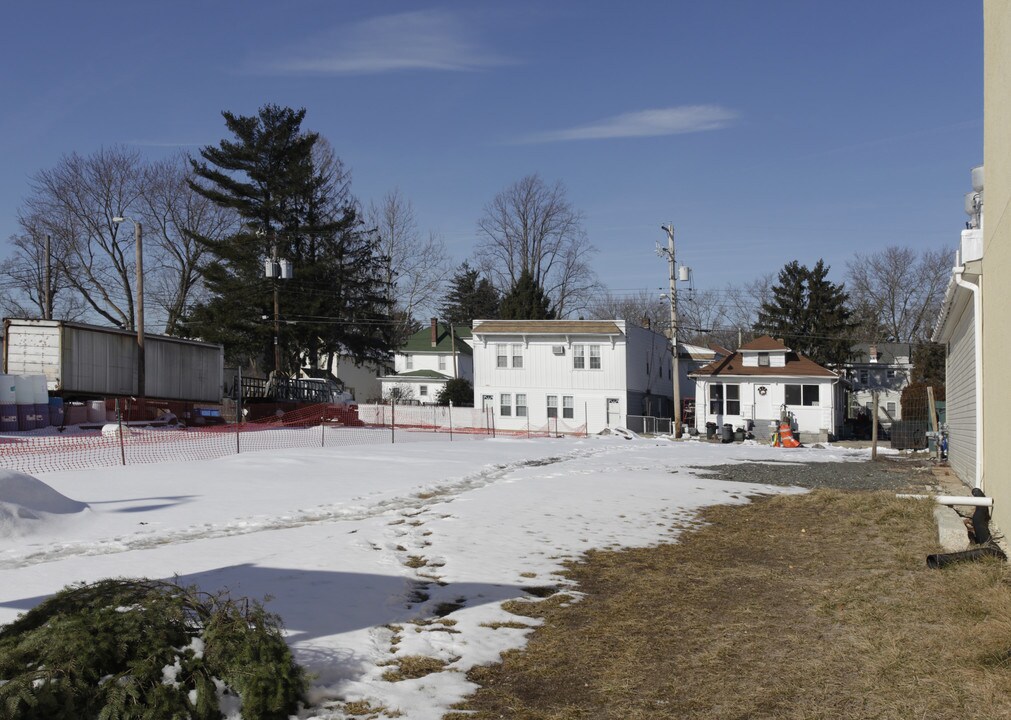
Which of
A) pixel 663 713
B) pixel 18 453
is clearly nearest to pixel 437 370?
pixel 18 453

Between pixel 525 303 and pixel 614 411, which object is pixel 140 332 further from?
pixel 525 303

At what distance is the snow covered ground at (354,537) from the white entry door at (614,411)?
25.5 m

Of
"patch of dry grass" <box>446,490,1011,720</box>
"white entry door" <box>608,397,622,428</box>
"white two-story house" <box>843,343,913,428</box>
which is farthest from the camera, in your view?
"white two-story house" <box>843,343,913,428</box>

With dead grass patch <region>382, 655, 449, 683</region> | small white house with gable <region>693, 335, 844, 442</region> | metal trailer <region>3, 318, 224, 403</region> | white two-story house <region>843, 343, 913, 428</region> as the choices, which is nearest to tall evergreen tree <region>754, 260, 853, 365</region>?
white two-story house <region>843, 343, 913, 428</region>

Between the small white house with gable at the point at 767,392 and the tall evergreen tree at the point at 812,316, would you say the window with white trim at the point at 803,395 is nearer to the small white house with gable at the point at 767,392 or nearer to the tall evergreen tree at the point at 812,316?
the small white house with gable at the point at 767,392

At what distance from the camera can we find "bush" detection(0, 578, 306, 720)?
15.6 feet

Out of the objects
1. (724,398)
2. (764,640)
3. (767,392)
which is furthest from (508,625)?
(724,398)

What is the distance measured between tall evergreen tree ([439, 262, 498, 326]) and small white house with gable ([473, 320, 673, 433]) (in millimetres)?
38915

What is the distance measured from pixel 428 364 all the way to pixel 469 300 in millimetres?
19787

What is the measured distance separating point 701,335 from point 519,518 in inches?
3311

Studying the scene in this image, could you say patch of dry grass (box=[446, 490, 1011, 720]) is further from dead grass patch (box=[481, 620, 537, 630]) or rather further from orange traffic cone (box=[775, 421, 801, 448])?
orange traffic cone (box=[775, 421, 801, 448])

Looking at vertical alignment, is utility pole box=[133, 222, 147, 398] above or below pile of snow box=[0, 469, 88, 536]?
above

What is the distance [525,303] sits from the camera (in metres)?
65.3

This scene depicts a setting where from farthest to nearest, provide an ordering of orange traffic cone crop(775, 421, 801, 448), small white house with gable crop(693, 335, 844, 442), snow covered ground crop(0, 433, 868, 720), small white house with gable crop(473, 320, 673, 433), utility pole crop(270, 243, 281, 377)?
utility pole crop(270, 243, 281, 377)
small white house with gable crop(473, 320, 673, 433)
small white house with gable crop(693, 335, 844, 442)
orange traffic cone crop(775, 421, 801, 448)
snow covered ground crop(0, 433, 868, 720)
